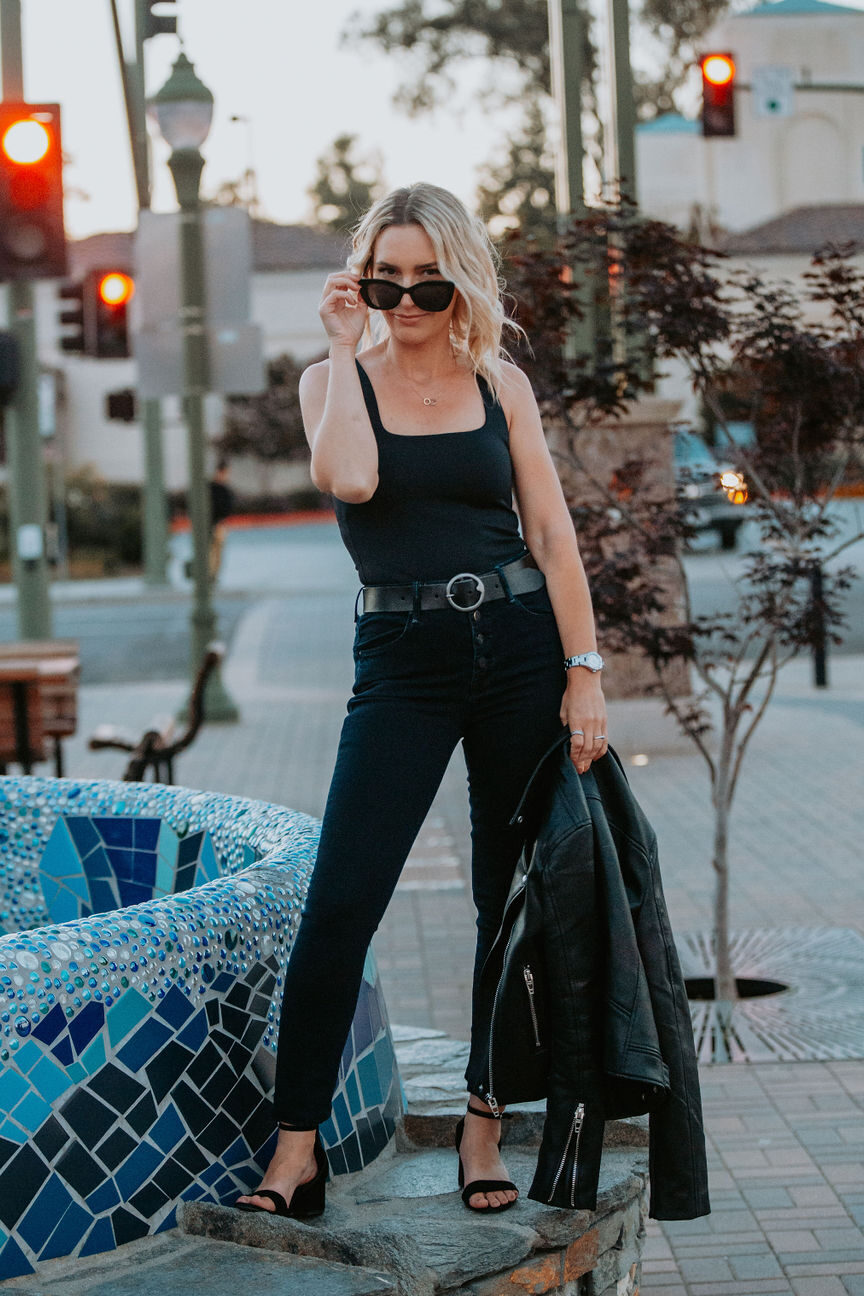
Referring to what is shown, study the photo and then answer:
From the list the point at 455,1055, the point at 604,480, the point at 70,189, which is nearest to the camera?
the point at 455,1055

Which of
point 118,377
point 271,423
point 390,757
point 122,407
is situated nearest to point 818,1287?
point 390,757

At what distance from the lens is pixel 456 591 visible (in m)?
2.98

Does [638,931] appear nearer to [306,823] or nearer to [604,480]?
[306,823]

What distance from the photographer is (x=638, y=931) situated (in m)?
2.92

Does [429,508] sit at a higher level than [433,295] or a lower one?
lower

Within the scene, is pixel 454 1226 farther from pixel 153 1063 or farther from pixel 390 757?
pixel 390 757

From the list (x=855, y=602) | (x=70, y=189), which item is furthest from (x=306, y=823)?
(x=70, y=189)

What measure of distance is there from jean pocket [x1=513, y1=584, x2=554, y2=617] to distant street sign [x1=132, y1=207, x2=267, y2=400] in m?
8.65

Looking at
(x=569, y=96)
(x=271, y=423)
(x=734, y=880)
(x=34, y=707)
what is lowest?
(x=734, y=880)

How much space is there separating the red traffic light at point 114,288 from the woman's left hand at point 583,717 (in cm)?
1201

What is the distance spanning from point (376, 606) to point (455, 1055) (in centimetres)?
141

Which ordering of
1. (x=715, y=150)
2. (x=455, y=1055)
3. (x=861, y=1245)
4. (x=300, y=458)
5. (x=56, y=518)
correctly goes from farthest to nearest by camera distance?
(x=300, y=458) → (x=715, y=150) → (x=56, y=518) → (x=455, y=1055) → (x=861, y=1245)

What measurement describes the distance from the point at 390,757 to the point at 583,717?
353 millimetres

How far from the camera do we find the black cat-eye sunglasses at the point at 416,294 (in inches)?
118
